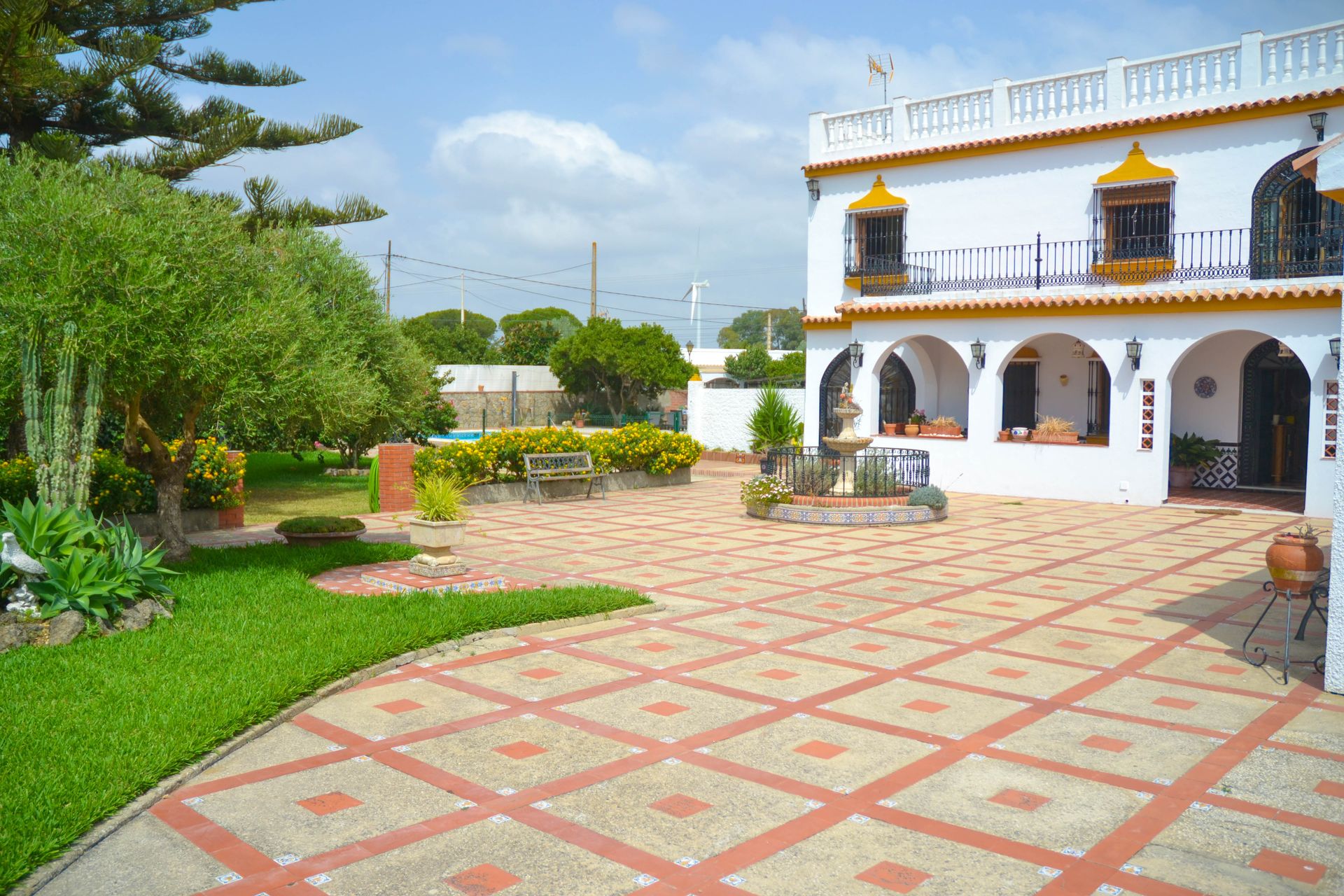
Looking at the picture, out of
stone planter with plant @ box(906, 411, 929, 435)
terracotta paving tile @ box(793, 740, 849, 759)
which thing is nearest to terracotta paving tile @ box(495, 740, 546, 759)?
terracotta paving tile @ box(793, 740, 849, 759)

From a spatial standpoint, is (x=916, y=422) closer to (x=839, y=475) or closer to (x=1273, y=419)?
(x=839, y=475)

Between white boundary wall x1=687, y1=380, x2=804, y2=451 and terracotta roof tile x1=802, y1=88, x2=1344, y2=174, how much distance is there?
20.2ft

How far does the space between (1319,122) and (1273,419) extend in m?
5.19

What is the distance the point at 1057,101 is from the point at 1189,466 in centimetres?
679

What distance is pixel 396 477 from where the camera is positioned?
1538 centimetres

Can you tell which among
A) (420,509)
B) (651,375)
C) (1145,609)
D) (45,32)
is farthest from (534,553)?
(651,375)

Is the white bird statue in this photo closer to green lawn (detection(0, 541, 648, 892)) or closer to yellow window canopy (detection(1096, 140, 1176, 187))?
green lawn (detection(0, 541, 648, 892))

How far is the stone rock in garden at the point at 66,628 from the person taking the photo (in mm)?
6808

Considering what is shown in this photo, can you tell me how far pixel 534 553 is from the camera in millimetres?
11469

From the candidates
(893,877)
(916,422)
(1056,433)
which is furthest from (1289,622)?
(916,422)

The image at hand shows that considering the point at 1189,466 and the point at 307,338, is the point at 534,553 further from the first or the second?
the point at 1189,466

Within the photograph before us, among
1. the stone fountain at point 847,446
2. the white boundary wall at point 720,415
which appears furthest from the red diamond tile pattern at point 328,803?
the white boundary wall at point 720,415

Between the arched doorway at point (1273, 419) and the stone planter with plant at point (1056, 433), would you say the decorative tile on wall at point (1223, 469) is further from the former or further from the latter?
the stone planter with plant at point (1056, 433)

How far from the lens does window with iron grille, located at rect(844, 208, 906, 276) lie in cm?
2020
